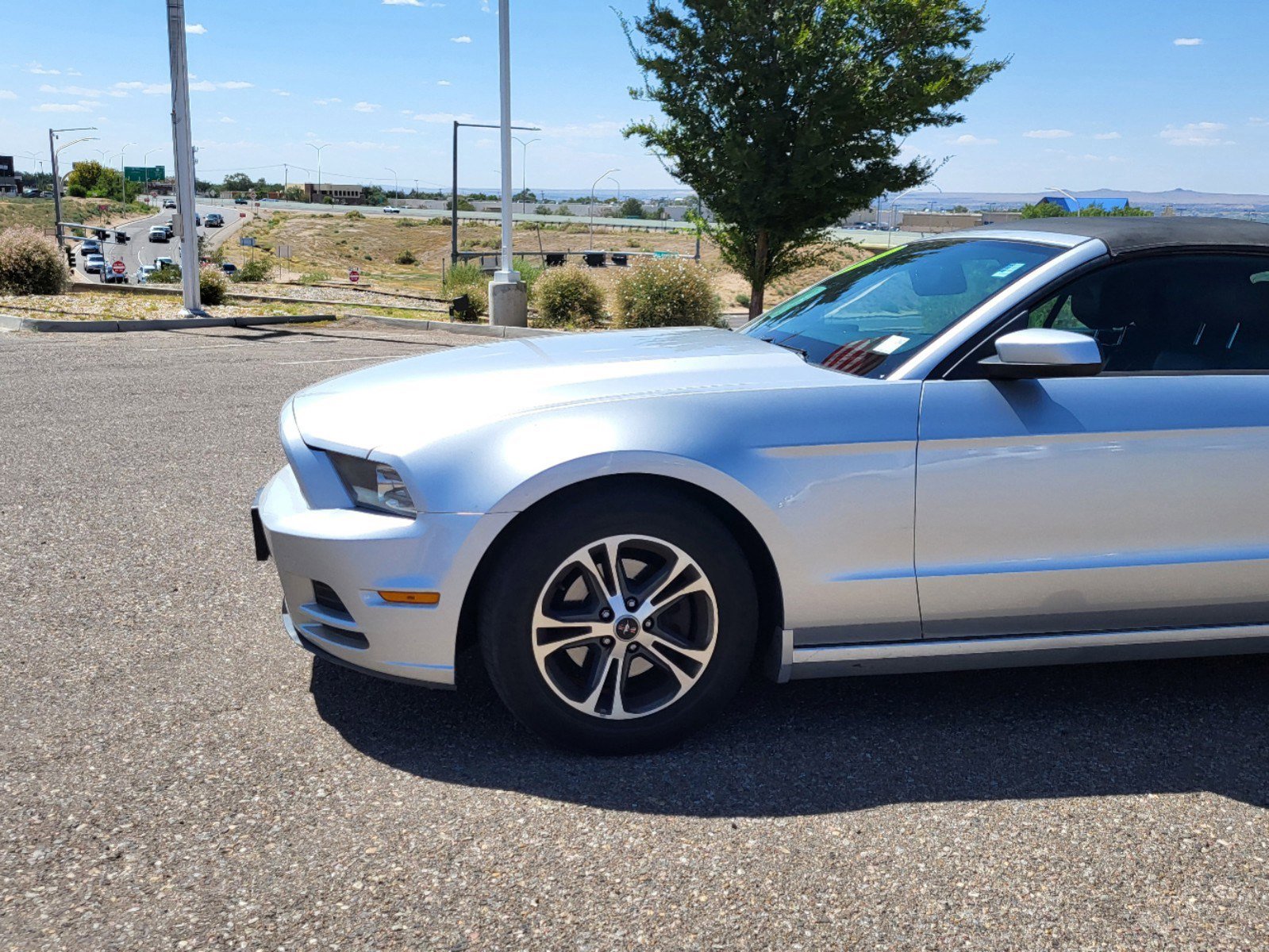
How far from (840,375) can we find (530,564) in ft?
3.67

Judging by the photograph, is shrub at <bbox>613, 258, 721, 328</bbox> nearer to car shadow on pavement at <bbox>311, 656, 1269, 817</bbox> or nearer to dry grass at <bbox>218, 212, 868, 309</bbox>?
car shadow on pavement at <bbox>311, 656, 1269, 817</bbox>

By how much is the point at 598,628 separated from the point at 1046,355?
58.6 inches

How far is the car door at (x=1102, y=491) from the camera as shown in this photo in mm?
3395

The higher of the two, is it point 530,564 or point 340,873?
point 530,564

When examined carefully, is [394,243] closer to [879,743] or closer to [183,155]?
[183,155]

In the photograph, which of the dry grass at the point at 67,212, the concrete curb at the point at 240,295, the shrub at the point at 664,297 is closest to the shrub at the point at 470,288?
the concrete curb at the point at 240,295

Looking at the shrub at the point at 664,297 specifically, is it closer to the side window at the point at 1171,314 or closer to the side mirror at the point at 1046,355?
the side window at the point at 1171,314

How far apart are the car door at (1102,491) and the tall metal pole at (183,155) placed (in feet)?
51.2

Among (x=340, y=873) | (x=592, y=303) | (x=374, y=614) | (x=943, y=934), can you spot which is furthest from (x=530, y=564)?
(x=592, y=303)

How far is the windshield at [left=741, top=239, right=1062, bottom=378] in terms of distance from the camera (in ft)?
12.0

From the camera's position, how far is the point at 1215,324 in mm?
3717

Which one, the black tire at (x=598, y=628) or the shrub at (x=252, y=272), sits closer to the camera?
the black tire at (x=598, y=628)

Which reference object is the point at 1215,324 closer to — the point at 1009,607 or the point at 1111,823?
the point at 1009,607

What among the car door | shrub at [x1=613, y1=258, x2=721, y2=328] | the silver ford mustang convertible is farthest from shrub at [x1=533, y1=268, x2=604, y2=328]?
the car door
